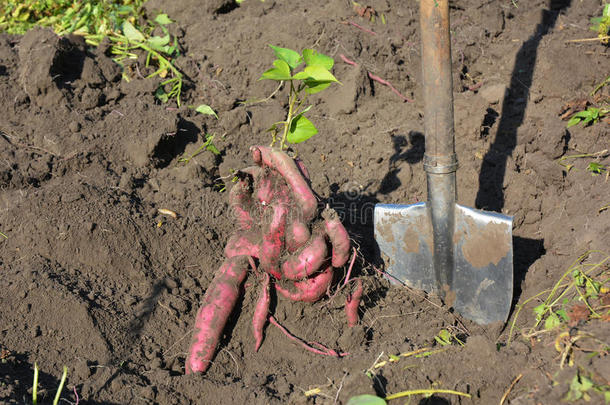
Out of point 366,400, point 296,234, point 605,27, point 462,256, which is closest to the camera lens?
point 366,400

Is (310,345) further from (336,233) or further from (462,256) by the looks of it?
(462,256)

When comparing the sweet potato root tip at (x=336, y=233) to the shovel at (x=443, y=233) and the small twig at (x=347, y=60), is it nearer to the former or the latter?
the shovel at (x=443, y=233)

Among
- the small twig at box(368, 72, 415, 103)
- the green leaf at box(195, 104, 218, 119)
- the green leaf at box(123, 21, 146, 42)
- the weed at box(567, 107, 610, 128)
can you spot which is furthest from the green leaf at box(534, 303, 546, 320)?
the green leaf at box(123, 21, 146, 42)

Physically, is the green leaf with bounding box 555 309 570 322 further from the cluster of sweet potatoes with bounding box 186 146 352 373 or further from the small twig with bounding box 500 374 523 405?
the cluster of sweet potatoes with bounding box 186 146 352 373

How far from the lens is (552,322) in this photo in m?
2.10

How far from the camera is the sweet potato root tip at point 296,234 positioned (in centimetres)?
231

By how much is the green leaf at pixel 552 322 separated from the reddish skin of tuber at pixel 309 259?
0.90 meters

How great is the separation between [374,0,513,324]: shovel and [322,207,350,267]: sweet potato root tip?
51cm

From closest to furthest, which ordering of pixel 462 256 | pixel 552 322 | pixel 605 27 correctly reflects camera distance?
pixel 552 322 < pixel 462 256 < pixel 605 27

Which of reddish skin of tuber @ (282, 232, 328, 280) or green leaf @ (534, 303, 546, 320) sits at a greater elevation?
reddish skin of tuber @ (282, 232, 328, 280)

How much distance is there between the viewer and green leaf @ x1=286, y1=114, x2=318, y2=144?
2391 millimetres

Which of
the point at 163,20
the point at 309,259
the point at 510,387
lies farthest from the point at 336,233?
the point at 163,20

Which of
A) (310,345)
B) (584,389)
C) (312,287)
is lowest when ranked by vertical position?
(310,345)

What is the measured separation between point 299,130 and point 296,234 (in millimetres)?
456
